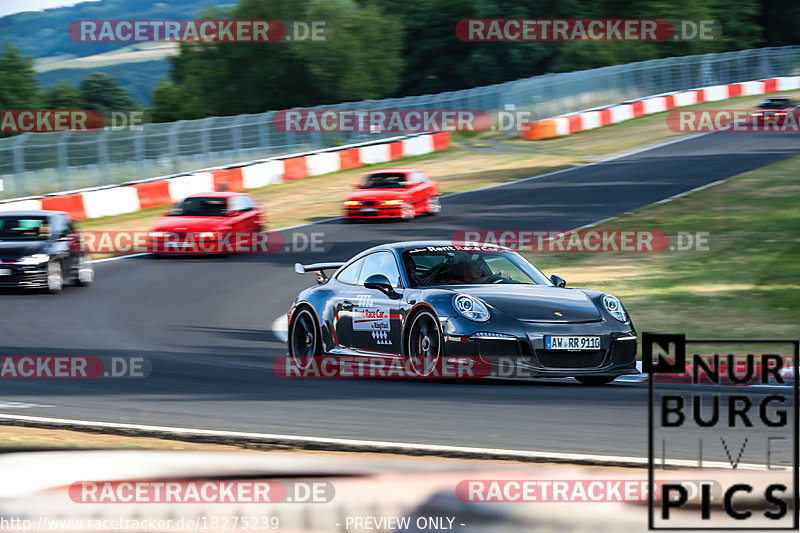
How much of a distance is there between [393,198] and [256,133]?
1284cm

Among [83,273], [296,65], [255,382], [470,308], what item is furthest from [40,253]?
[296,65]

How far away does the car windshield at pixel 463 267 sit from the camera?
445 inches

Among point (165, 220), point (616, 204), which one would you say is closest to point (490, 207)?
point (616, 204)

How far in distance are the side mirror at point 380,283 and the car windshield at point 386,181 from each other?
1704cm

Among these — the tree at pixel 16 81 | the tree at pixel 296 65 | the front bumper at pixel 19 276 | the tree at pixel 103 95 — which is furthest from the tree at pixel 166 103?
the front bumper at pixel 19 276

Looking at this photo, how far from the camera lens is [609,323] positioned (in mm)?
10484

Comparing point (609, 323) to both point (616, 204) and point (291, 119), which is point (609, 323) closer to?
point (616, 204)

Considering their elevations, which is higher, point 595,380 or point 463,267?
point 463,267

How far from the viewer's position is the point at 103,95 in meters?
125

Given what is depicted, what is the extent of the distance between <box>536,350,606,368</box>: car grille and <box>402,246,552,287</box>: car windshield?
1.36 meters
